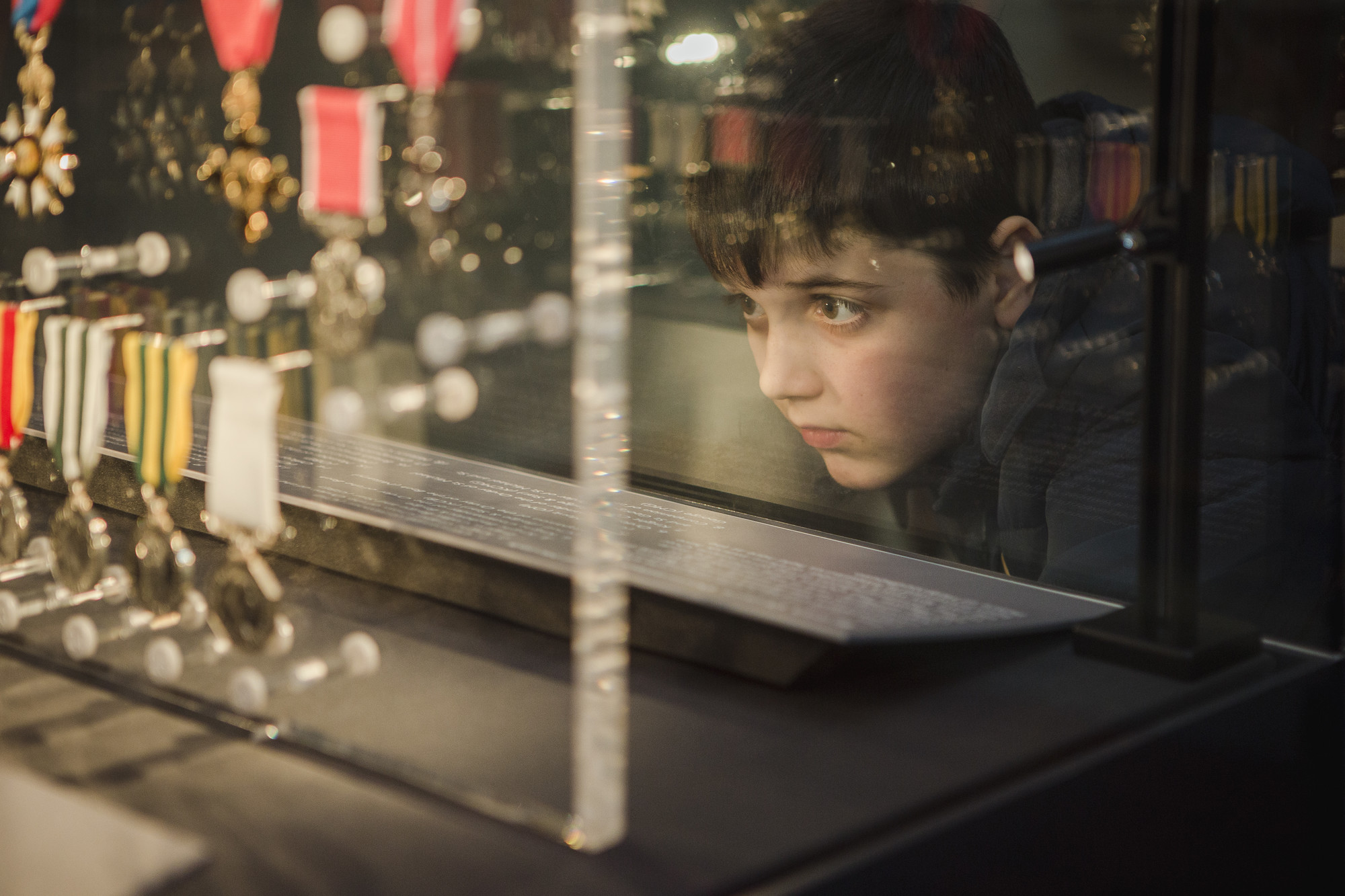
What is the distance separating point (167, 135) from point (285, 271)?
0.56 feet

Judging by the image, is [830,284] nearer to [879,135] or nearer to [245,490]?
[879,135]

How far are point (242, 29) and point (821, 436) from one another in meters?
0.61

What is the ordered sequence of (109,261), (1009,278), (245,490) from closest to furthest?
(245,490)
(109,261)
(1009,278)

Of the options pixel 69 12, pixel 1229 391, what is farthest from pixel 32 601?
pixel 1229 391

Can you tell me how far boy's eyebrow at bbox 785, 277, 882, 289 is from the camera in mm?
1149

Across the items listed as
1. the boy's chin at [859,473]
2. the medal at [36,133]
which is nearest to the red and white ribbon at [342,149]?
the medal at [36,133]

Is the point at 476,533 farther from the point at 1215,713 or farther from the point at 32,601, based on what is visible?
the point at 1215,713

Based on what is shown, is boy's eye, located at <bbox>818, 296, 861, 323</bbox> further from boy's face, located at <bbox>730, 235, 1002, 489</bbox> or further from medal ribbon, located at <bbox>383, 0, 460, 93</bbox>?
medal ribbon, located at <bbox>383, 0, 460, 93</bbox>

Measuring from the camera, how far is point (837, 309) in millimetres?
1164

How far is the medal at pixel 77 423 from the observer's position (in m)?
0.82

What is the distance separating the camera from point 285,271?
29.9 inches

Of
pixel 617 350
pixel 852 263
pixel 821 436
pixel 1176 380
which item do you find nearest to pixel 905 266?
pixel 852 263

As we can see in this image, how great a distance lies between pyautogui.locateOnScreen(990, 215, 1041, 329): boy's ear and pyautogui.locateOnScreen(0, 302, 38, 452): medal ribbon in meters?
0.69

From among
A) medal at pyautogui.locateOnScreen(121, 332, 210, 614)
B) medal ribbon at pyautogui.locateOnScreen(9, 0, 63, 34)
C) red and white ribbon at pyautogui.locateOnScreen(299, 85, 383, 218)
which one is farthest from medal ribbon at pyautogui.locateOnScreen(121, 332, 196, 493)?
medal ribbon at pyautogui.locateOnScreen(9, 0, 63, 34)
